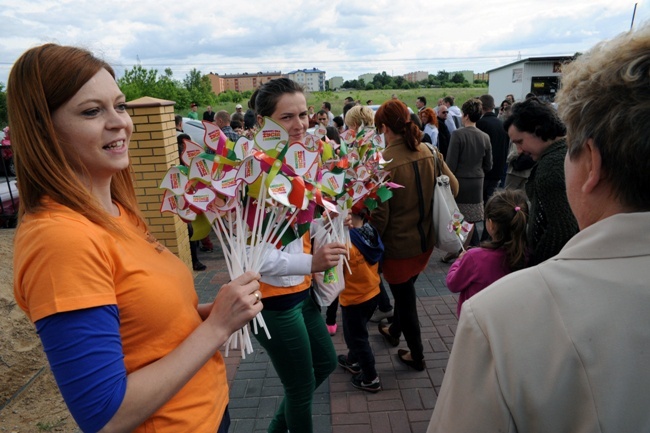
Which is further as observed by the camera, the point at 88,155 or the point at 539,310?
the point at 88,155

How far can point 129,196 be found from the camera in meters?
1.63

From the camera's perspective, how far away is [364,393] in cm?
331

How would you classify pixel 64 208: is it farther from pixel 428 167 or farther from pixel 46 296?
pixel 428 167

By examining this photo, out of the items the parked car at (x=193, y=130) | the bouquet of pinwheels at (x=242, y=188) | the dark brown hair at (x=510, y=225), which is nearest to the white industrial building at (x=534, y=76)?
the parked car at (x=193, y=130)

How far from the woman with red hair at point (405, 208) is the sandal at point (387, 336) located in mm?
578

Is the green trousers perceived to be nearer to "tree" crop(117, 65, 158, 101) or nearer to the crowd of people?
the crowd of people

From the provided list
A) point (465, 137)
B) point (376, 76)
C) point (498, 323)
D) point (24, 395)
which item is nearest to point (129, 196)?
point (498, 323)

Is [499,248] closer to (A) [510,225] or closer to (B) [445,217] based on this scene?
(A) [510,225]

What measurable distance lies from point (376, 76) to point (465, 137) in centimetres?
5683

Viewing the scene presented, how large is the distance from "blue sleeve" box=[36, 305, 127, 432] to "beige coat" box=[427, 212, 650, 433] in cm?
85

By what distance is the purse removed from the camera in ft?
10.6

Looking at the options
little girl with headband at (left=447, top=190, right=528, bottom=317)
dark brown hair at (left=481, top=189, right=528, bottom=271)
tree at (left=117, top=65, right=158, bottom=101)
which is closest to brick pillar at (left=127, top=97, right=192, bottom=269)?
little girl with headband at (left=447, top=190, right=528, bottom=317)

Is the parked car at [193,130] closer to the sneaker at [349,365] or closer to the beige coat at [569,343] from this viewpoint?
the sneaker at [349,365]

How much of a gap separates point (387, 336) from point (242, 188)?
2.76 meters
